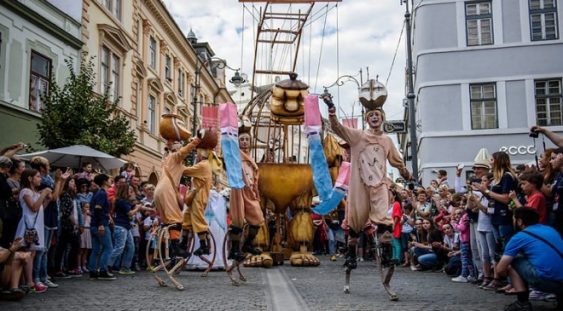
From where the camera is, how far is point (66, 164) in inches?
565

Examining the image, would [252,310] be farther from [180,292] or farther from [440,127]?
[440,127]

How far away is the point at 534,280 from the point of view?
249 inches

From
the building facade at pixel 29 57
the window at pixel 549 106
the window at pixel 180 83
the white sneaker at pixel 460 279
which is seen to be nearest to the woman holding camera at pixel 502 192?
the white sneaker at pixel 460 279

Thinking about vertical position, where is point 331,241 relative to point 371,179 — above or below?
below

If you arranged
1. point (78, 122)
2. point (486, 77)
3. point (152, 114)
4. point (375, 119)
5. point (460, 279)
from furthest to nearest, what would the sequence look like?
point (152, 114) → point (486, 77) → point (78, 122) → point (460, 279) → point (375, 119)

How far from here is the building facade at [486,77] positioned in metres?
23.7

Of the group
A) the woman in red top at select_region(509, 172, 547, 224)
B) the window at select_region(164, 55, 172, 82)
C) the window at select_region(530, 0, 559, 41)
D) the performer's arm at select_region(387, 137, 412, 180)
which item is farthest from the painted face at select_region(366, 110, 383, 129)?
the window at select_region(164, 55, 172, 82)

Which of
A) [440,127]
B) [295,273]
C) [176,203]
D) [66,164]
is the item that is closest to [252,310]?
[176,203]

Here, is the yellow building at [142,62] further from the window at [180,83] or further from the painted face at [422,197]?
the painted face at [422,197]

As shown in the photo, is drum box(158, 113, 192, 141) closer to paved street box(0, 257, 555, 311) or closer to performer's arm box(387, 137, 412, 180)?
paved street box(0, 257, 555, 311)

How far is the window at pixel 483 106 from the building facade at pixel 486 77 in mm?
37

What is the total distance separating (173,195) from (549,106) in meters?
19.2

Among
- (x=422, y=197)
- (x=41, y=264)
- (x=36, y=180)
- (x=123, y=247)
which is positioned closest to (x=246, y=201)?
(x=36, y=180)

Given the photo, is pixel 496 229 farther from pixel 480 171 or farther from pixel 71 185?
pixel 71 185
